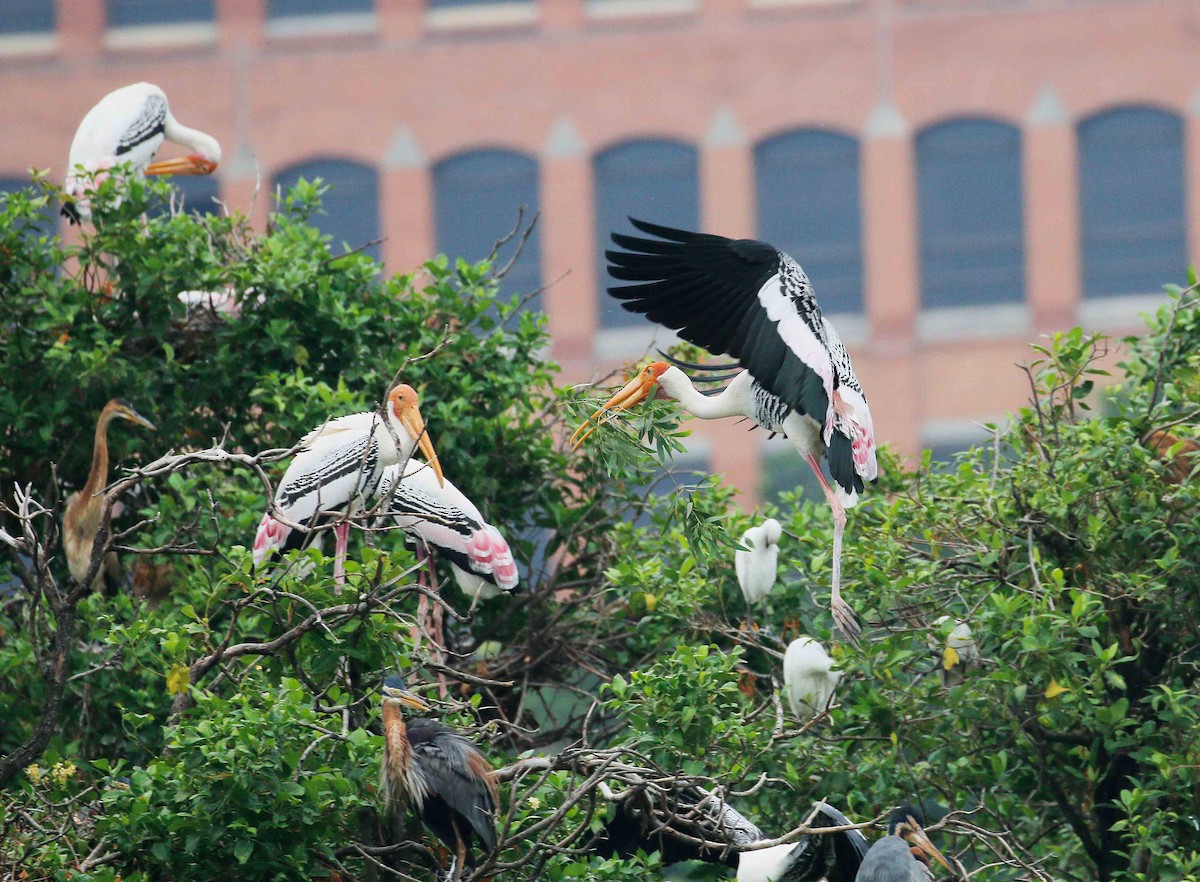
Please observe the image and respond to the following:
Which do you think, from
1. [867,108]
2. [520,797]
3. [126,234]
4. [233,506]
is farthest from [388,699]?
[867,108]

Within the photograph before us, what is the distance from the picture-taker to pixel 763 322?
6441 mm

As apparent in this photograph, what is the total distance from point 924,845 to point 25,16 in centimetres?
2849

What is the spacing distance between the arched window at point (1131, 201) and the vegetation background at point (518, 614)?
73.0 feet

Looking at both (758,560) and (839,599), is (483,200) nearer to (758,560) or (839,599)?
(758,560)

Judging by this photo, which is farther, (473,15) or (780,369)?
(473,15)

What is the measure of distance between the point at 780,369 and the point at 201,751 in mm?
2085

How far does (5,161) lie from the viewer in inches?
1197

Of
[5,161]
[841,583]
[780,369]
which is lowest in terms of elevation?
[841,583]

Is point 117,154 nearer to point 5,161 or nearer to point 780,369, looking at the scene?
point 780,369

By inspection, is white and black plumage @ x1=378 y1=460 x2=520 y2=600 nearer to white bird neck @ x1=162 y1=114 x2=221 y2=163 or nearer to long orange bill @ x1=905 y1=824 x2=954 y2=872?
long orange bill @ x1=905 y1=824 x2=954 y2=872

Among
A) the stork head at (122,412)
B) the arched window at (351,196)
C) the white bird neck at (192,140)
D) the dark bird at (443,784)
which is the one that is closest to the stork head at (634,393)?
the dark bird at (443,784)

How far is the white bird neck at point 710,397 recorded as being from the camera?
6.76 metres

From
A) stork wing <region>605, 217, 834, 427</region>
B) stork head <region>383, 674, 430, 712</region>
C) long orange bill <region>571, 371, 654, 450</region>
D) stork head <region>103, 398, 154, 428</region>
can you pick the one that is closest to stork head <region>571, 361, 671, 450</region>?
long orange bill <region>571, 371, 654, 450</region>

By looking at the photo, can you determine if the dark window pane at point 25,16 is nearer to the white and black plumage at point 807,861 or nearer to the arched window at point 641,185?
the arched window at point 641,185
